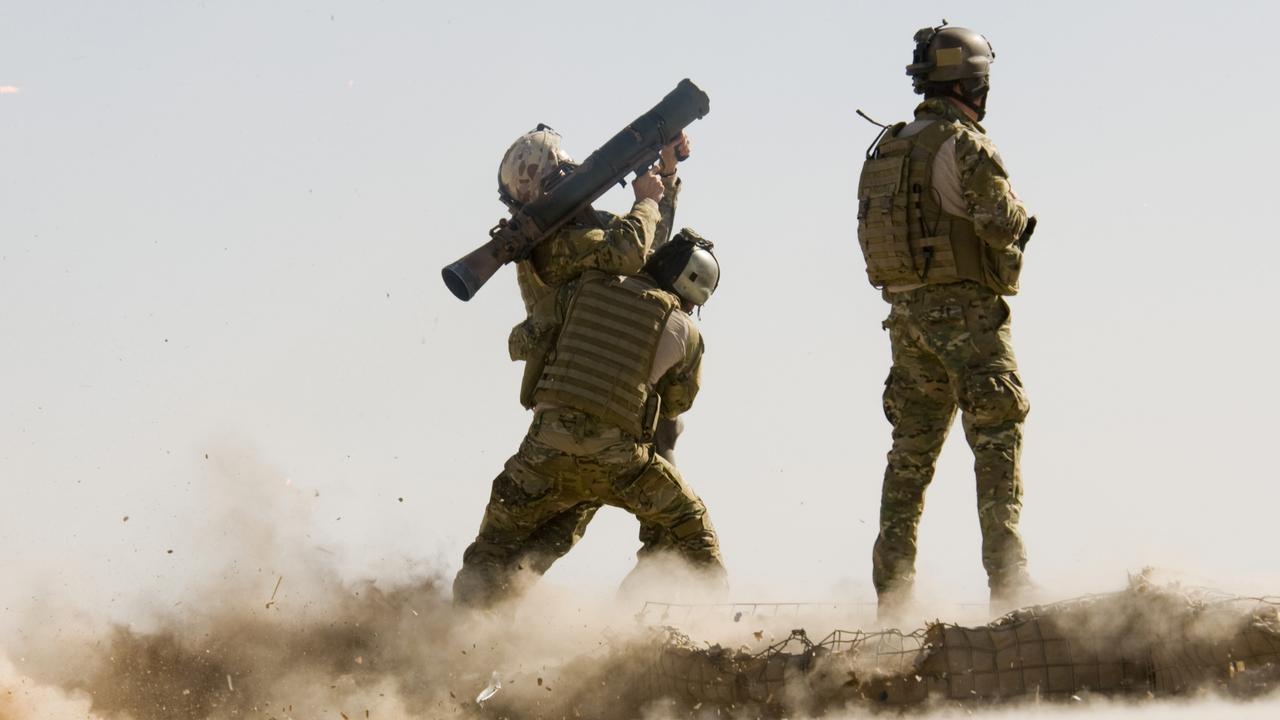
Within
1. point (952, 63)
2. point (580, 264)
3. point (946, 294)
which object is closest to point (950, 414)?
point (946, 294)

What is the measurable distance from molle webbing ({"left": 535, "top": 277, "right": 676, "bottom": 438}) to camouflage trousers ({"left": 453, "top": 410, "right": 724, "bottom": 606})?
91 mm

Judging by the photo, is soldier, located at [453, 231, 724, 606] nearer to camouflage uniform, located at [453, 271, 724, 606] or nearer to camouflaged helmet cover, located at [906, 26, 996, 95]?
camouflage uniform, located at [453, 271, 724, 606]

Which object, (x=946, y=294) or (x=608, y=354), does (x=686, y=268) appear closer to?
(x=608, y=354)

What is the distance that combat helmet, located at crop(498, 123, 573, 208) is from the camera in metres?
10.8

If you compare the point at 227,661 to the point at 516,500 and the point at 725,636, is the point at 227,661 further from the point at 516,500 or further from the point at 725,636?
the point at 725,636

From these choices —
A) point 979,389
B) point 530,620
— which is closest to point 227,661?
point 530,620

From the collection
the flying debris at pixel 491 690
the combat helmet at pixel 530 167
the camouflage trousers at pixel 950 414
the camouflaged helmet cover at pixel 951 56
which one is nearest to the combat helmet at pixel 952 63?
the camouflaged helmet cover at pixel 951 56

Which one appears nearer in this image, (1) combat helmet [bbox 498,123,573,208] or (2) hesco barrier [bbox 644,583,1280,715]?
(2) hesco barrier [bbox 644,583,1280,715]

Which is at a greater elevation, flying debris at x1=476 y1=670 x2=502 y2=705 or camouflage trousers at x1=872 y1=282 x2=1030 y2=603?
camouflage trousers at x1=872 y1=282 x2=1030 y2=603

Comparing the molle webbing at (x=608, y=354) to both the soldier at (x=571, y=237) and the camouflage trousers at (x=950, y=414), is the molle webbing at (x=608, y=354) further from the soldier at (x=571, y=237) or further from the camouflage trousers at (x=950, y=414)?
the camouflage trousers at (x=950, y=414)

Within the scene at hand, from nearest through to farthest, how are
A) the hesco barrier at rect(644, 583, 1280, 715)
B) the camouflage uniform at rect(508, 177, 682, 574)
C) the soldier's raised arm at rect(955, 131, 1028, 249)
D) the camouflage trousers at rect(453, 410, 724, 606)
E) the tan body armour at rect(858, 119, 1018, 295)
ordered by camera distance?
1. the hesco barrier at rect(644, 583, 1280, 715)
2. the soldier's raised arm at rect(955, 131, 1028, 249)
3. the tan body armour at rect(858, 119, 1018, 295)
4. the camouflage trousers at rect(453, 410, 724, 606)
5. the camouflage uniform at rect(508, 177, 682, 574)

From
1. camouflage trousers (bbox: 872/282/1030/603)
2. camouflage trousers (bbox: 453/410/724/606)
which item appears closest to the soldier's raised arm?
→ camouflage trousers (bbox: 872/282/1030/603)

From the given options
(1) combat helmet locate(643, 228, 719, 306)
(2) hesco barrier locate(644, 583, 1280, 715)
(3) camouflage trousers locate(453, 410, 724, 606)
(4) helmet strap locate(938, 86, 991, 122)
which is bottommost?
(2) hesco barrier locate(644, 583, 1280, 715)

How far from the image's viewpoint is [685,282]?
10562 mm
